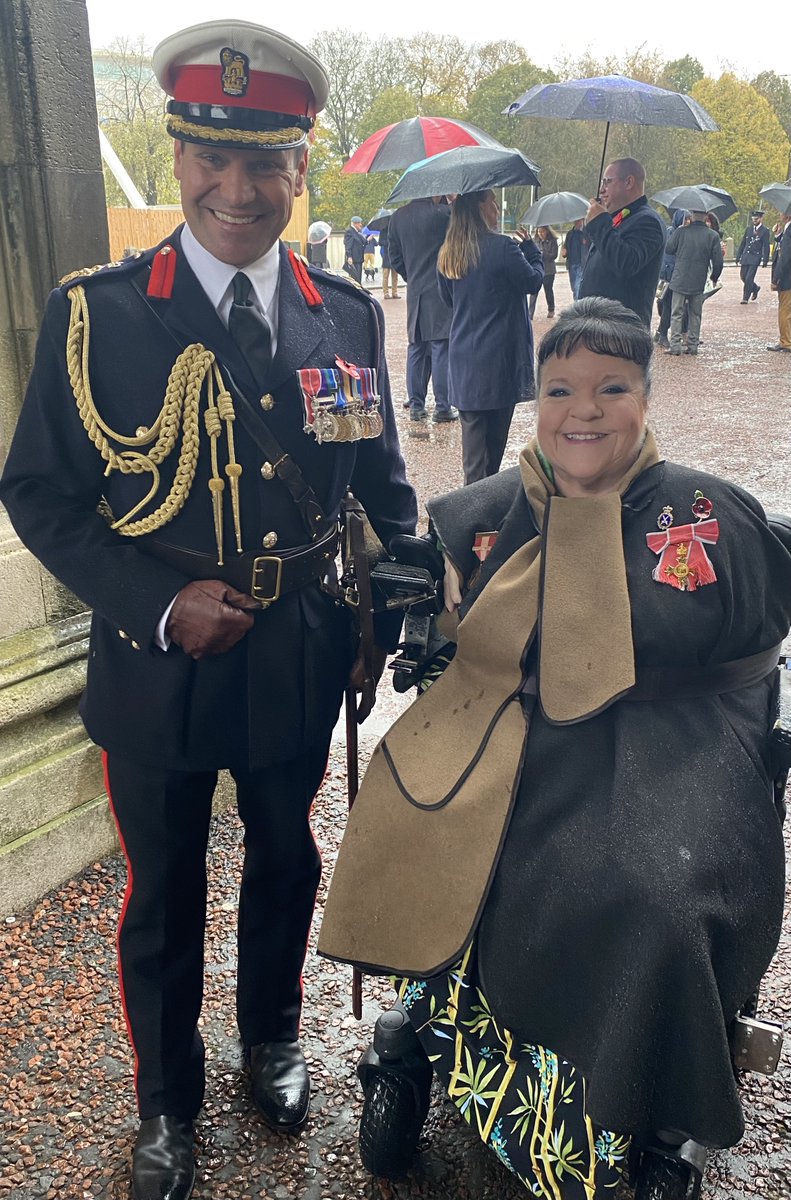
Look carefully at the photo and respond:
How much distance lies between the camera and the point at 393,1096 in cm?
229

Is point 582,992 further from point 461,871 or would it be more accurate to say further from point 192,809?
point 192,809

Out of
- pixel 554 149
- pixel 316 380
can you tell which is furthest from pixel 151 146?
pixel 316 380

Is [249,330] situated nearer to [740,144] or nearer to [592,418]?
[592,418]

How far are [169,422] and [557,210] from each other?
16.3m

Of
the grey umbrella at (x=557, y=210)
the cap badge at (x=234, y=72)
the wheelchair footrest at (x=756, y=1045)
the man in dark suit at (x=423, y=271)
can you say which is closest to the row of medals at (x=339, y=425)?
the cap badge at (x=234, y=72)

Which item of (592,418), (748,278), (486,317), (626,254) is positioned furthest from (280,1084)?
(748,278)

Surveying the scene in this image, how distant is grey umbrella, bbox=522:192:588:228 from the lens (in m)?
16.6

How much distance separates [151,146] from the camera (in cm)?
3347

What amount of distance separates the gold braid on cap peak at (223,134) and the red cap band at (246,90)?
0.13 ft

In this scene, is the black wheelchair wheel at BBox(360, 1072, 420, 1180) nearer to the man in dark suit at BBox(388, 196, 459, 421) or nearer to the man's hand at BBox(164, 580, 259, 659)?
the man's hand at BBox(164, 580, 259, 659)

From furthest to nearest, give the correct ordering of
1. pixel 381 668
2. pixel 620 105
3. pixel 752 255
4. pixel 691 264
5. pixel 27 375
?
pixel 752 255, pixel 691 264, pixel 620 105, pixel 27 375, pixel 381 668

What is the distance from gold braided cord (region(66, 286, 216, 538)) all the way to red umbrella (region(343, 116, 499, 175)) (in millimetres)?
7119

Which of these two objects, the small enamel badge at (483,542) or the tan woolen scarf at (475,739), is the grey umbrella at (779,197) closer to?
the small enamel badge at (483,542)

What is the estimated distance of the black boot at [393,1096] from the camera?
2.27 m
